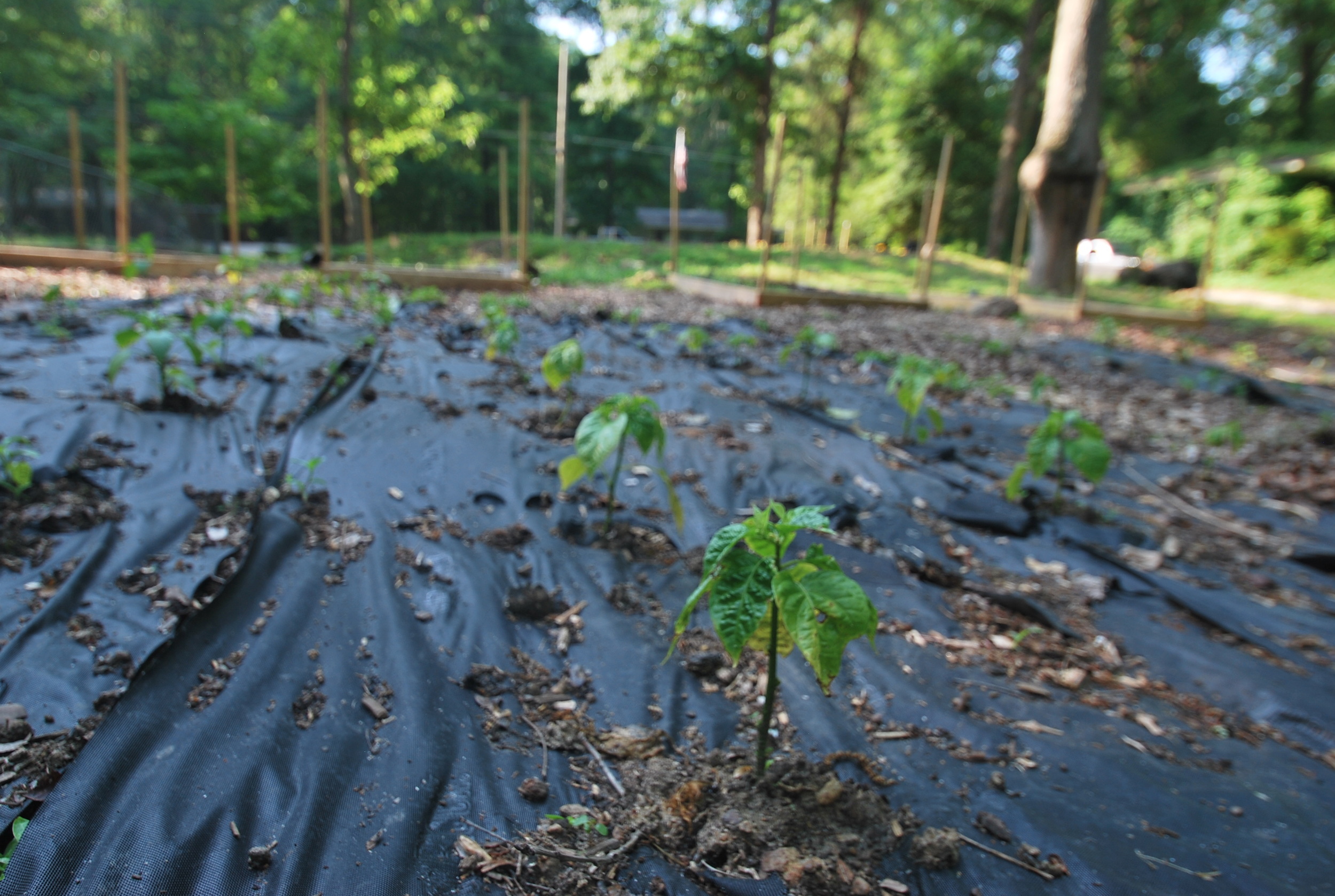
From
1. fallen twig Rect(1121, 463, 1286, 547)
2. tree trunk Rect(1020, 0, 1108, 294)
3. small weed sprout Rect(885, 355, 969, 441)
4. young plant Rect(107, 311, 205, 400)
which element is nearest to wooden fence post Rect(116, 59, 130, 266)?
young plant Rect(107, 311, 205, 400)

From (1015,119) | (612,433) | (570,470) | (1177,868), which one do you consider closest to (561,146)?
(1015,119)

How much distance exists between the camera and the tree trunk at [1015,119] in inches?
600

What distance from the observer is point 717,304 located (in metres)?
8.95

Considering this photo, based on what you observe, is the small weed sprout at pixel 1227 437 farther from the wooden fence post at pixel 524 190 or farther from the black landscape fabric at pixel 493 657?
the wooden fence post at pixel 524 190

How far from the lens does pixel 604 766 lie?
5.19ft

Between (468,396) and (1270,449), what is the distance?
468 cm

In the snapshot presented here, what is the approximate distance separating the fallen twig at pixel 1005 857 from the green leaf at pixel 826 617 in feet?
1.64

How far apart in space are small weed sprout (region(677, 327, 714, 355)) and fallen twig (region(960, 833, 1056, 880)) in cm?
432

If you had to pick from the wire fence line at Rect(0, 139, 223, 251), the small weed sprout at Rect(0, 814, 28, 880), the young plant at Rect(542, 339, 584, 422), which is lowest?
the small weed sprout at Rect(0, 814, 28, 880)

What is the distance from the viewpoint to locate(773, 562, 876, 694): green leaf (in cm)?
128

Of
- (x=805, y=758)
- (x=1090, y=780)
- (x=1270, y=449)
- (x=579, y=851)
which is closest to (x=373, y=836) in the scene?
(x=579, y=851)

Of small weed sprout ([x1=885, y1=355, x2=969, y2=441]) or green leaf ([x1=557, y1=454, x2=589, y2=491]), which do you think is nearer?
green leaf ([x1=557, y1=454, x2=589, y2=491])

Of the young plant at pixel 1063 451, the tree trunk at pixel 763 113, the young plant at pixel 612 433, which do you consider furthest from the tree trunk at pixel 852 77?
the young plant at pixel 612 433

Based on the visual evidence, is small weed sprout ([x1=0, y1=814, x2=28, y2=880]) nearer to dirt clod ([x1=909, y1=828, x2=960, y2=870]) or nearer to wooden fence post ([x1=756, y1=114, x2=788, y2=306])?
dirt clod ([x1=909, y1=828, x2=960, y2=870])
